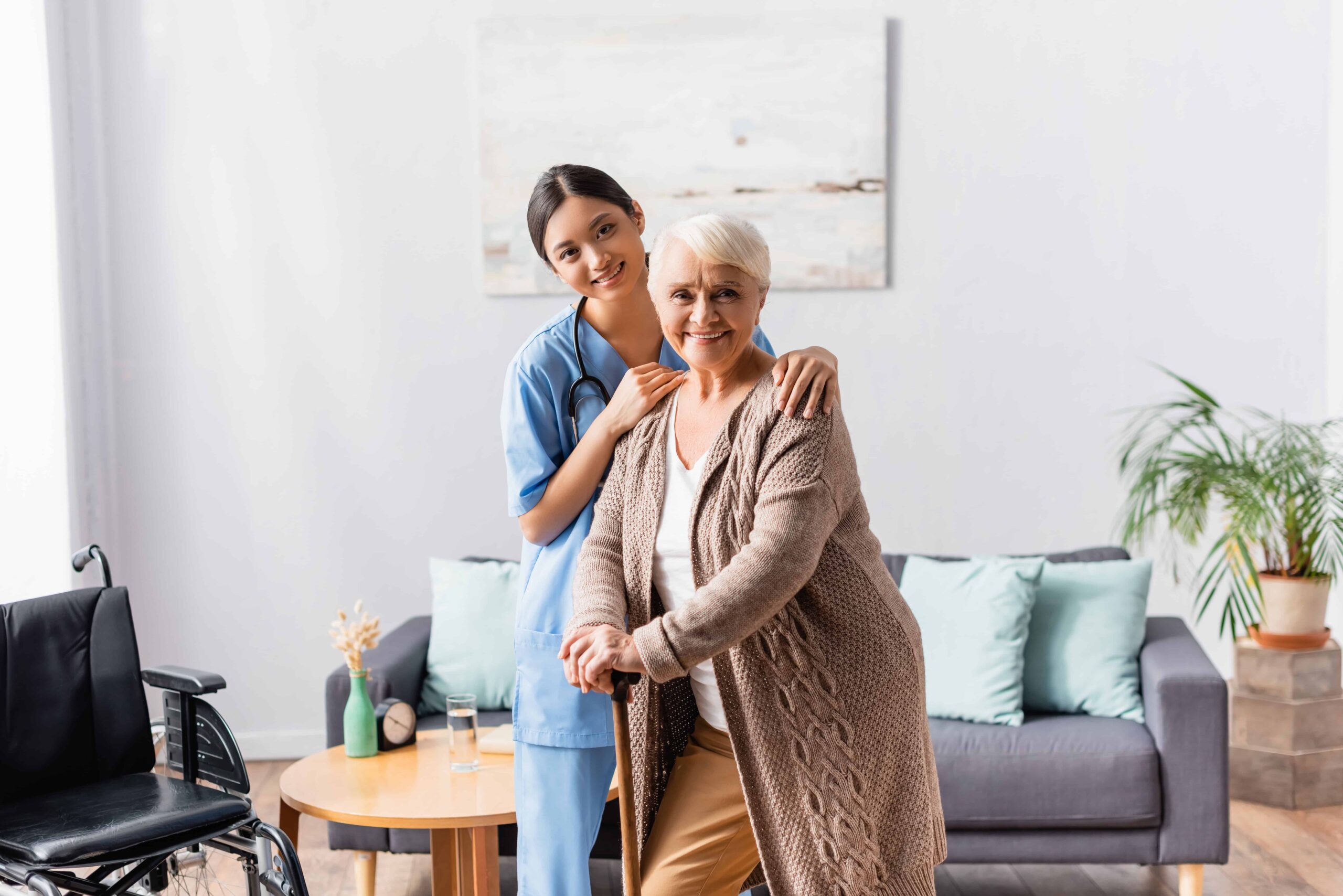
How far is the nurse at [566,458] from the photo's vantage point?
1.66 m

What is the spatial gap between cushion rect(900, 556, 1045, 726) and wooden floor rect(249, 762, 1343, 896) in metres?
0.45

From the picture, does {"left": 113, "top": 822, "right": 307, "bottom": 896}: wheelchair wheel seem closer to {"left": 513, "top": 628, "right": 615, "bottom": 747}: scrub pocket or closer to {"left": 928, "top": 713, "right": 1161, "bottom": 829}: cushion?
{"left": 513, "top": 628, "right": 615, "bottom": 747}: scrub pocket

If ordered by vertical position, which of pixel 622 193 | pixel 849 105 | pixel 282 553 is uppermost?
pixel 849 105

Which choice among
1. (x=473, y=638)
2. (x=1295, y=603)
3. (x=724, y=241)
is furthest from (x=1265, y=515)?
(x=724, y=241)

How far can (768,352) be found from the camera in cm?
171

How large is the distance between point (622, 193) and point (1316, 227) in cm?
310

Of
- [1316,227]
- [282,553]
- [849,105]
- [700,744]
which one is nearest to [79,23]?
[282,553]

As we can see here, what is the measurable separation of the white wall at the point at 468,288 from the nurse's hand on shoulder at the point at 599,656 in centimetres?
248

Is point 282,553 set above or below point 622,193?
below

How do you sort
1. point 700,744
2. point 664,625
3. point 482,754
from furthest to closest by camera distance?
point 482,754, point 700,744, point 664,625

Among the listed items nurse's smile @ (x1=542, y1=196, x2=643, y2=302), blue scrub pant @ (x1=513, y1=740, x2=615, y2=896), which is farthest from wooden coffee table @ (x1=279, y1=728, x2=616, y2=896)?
nurse's smile @ (x1=542, y1=196, x2=643, y2=302)

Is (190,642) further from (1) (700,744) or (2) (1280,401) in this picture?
(2) (1280,401)

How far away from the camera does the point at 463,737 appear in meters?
2.51

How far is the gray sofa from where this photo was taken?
2727mm
